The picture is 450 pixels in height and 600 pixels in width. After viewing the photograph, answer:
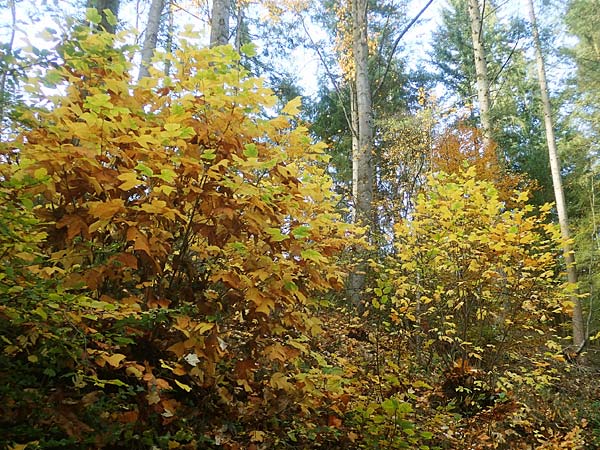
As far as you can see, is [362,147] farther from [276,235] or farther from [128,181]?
[128,181]

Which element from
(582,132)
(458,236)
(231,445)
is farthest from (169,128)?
(582,132)

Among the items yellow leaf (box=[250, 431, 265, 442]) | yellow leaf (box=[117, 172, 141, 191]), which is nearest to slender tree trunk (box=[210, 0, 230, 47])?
yellow leaf (box=[117, 172, 141, 191])

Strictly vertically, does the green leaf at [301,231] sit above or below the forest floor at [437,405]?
above

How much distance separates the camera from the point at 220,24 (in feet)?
15.9

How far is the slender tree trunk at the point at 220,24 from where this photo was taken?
480 centimetres

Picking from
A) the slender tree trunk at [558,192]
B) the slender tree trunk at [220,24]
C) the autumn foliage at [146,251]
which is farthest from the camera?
the slender tree trunk at [558,192]

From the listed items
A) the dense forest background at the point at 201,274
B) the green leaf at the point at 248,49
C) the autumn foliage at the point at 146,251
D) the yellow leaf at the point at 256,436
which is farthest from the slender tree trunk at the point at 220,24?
the yellow leaf at the point at 256,436

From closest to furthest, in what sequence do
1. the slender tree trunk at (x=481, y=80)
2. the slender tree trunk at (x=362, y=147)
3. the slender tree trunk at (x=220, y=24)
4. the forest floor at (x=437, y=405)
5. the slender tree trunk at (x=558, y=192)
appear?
the forest floor at (x=437, y=405) → the slender tree trunk at (x=220, y=24) → the slender tree trunk at (x=362, y=147) → the slender tree trunk at (x=481, y=80) → the slender tree trunk at (x=558, y=192)

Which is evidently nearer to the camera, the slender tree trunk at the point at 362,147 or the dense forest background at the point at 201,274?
the dense forest background at the point at 201,274

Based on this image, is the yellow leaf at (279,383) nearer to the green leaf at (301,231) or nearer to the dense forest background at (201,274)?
the dense forest background at (201,274)

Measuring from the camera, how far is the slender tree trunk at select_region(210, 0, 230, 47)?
4.80 meters

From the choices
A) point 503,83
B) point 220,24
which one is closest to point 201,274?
point 220,24

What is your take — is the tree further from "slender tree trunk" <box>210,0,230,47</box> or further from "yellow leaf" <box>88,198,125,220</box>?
"yellow leaf" <box>88,198,125,220</box>

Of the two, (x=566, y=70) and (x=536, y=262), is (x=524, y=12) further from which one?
(x=536, y=262)
